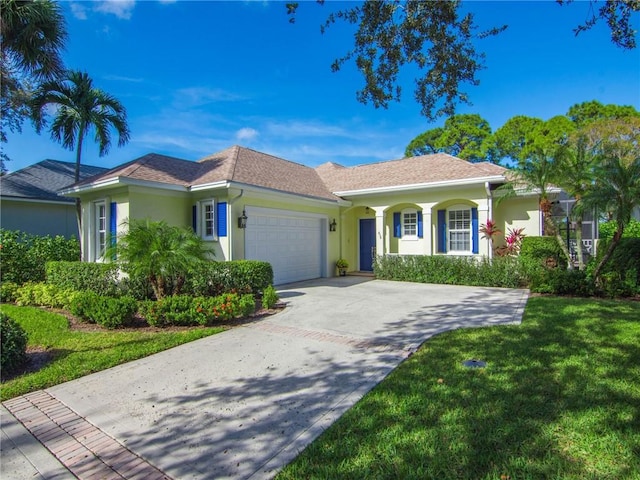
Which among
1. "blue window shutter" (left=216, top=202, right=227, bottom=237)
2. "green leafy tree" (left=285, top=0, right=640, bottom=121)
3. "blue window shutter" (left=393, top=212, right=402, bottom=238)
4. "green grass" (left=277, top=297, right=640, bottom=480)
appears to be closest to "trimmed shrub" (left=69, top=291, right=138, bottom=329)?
"blue window shutter" (left=216, top=202, right=227, bottom=237)

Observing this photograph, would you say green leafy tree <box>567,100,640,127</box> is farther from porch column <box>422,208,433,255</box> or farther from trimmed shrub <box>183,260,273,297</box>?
trimmed shrub <box>183,260,273,297</box>

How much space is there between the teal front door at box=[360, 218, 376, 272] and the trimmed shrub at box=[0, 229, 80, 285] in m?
11.7

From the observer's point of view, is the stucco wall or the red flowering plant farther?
the stucco wall

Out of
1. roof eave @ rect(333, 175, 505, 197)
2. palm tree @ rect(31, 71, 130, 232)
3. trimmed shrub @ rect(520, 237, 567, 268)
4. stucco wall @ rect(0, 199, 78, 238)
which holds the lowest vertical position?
trimmed shrub @ rect(520, 237, 567, 268)

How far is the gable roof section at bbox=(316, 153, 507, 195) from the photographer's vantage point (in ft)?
42.7

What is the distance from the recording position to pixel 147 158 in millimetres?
12453

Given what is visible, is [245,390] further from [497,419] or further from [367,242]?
[367,242]

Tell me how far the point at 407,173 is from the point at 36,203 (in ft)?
52.2

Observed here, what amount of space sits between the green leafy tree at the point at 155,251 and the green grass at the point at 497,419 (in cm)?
525

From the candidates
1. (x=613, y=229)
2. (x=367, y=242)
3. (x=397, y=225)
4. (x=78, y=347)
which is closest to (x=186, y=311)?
(x=78, y=347)

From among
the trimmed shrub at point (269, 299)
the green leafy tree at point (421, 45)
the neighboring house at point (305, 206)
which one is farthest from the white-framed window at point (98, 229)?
the green leafy tree at point (421, 45)

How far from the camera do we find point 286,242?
1323 centimetres

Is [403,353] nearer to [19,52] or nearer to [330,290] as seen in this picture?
[330,290]

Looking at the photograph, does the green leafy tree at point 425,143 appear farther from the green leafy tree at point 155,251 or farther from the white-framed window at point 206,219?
the green leafy tree at point 155,251
